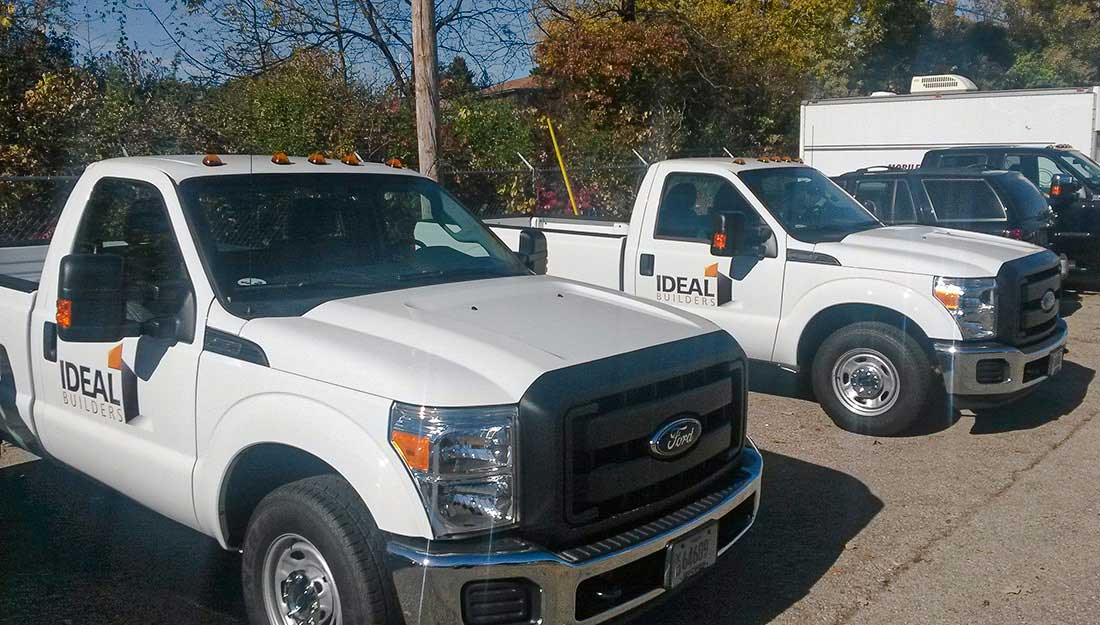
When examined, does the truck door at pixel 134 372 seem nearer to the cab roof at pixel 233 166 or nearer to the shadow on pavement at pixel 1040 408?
the cab roof at pixel 233 166

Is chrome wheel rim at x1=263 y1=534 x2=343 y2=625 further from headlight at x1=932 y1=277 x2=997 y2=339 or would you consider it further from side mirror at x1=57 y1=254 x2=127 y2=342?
headlight at x1=932 y1=277 x2=997 y2=339

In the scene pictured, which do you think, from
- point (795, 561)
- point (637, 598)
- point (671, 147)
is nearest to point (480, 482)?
point (637, 598)

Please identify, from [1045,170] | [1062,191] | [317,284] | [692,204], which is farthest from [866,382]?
[1045,170]

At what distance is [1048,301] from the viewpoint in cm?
736

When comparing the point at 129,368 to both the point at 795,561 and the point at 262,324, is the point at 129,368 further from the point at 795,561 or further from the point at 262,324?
the point at 795,561

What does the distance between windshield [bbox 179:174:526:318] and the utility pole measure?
3759mm

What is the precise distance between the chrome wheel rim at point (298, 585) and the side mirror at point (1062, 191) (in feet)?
39.9

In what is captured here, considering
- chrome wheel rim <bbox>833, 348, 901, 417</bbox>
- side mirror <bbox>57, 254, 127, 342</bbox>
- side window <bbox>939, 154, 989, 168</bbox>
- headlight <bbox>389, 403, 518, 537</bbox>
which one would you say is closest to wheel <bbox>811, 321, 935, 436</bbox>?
chrome wheel rim <bbox>833, 348, 901, 417</bbox>

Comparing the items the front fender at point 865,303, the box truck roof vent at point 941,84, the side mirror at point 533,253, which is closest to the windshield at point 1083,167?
the box truck roof vent at point 941,84

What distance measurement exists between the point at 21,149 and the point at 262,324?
8.87 metres

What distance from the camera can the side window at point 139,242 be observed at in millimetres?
4289

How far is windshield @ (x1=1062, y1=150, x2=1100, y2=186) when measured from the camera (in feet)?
46.0

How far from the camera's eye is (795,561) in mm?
5094

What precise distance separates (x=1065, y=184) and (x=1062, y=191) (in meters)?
0.22
